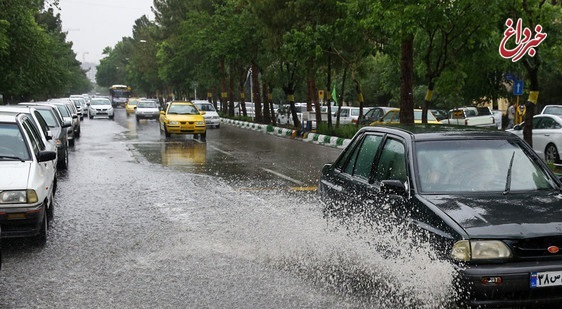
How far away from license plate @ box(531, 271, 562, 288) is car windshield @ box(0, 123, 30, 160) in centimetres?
650

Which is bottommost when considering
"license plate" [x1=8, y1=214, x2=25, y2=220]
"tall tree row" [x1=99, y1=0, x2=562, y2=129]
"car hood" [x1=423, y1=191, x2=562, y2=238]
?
"license plate" [x1=8, y1=214, x2=25, y2=220]

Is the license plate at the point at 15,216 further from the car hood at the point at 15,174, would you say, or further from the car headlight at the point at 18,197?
the car hood at the point at 15,174

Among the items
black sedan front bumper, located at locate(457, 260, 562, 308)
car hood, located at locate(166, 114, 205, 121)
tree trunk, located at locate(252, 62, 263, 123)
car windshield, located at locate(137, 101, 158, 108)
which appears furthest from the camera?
car windshield, located at locate(137, 101, 158, 108)

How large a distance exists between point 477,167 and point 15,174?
5.27 metres

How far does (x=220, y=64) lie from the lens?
174ft

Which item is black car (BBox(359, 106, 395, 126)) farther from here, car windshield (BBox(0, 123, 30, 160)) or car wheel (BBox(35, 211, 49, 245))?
car wheel (BBox(35, 211, 49, 245))

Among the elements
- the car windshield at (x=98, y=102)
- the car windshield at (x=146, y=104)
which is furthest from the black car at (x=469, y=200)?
the car windshield at (x=98, y=102)

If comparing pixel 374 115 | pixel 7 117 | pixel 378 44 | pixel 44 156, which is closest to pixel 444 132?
pixel 44 156

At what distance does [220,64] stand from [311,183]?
40.4m

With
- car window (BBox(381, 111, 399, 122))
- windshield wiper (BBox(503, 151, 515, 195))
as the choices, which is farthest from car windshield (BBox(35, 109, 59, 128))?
windshield wiper (BBox(503, 151, 515, 195))

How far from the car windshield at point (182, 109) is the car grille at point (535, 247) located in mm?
25595

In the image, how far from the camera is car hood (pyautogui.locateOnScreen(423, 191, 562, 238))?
→ 15.1 ft

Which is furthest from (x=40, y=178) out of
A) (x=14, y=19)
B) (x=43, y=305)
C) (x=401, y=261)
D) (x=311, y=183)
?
(x=14, y=19)

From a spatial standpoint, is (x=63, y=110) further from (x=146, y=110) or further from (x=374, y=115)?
(x=146, y=110)
